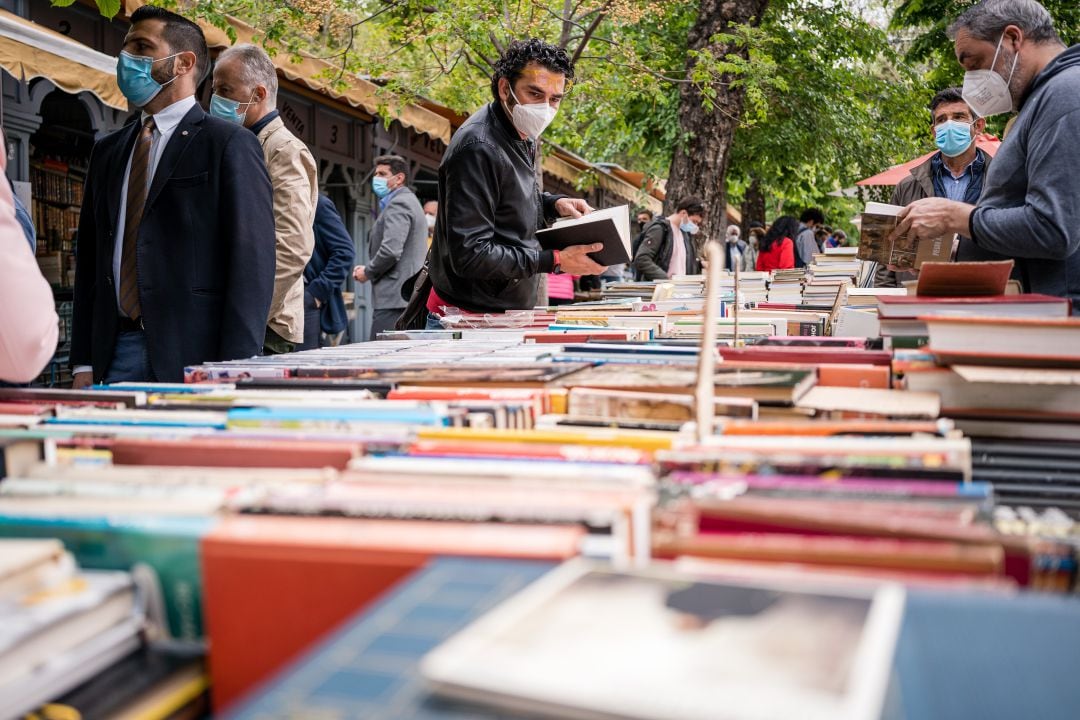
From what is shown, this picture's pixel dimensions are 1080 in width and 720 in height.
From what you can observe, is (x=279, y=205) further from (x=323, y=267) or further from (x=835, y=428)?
(x=835, y=428)

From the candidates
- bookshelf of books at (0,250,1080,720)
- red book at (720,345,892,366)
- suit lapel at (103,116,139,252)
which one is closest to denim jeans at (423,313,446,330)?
suit lapel at (103,116,139,252)

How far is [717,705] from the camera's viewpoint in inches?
24.4

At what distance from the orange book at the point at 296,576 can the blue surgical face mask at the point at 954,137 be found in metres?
5.16

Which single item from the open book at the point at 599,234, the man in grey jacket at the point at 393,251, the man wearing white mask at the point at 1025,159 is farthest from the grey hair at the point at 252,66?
the man wearing white mask at the point at 1025,159

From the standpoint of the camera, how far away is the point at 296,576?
849 millimetres

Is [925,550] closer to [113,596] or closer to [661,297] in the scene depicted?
[113,596]

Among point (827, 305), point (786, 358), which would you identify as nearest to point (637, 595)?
point (786, 358)

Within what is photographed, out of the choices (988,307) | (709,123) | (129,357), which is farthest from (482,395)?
(709,123)

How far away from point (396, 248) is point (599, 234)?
3347mm

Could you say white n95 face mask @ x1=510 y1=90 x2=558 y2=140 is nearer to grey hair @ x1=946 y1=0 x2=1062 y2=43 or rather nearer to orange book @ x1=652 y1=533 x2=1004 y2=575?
grey hair @ x1=946 y1=0 x2=1062 y2=43

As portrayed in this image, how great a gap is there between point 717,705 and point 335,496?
532 mm

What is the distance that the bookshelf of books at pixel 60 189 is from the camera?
8.25m

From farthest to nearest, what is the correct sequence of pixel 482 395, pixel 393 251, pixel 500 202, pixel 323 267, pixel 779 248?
pixel 779 248 < pixel 393 251 < pixel 323 267 < pixel 500 202 < pixel 482 395

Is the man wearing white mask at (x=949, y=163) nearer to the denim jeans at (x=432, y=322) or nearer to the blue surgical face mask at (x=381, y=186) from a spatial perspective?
the denim jeans at (x=432, y=322)
